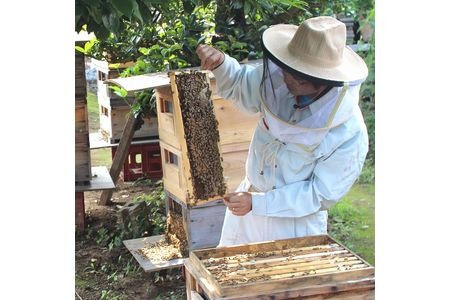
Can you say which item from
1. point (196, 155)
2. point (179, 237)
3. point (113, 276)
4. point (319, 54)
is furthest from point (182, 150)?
point (319, 54)

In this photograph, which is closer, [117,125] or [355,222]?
[355,222]

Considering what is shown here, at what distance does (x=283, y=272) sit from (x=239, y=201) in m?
0.23

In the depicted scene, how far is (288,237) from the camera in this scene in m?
1.49

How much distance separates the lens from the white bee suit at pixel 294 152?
1379 millimetres

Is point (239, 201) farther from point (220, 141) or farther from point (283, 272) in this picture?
point (220, 141)

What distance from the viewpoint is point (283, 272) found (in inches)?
48.5

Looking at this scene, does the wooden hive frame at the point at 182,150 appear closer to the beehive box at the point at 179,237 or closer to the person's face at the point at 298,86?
the beehive box at the point at 179,237

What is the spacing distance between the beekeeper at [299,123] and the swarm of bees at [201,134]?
0.55m

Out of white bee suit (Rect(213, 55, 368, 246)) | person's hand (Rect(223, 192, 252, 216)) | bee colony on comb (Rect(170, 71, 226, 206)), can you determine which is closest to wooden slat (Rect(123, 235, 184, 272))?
bee colony on comb (Rect(170, 71, 226, 206))

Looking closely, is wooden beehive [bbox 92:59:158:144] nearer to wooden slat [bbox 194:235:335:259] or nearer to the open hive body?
the open hive body

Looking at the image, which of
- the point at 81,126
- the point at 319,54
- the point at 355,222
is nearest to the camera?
the point at 319,54

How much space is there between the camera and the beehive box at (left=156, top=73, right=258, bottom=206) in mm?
2117
